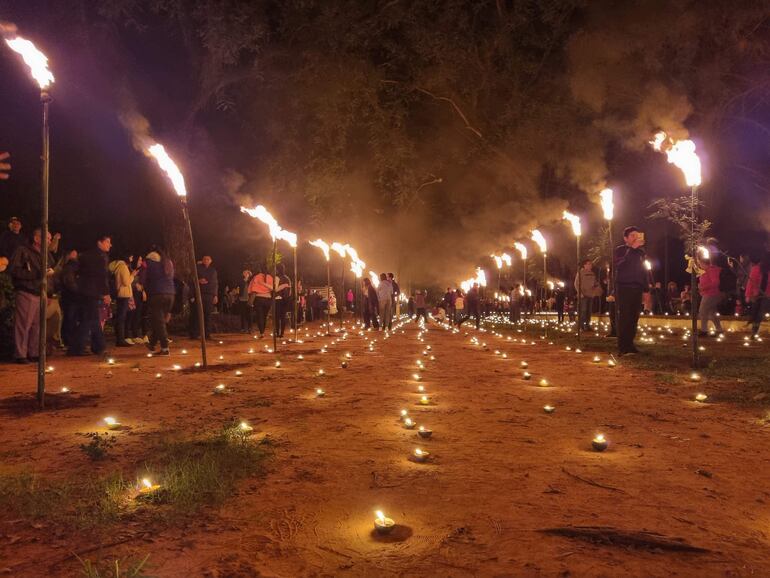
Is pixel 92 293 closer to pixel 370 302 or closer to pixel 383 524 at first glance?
pixel 383 524

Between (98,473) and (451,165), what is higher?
(451,165)

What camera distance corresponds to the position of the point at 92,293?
1183 centimetres

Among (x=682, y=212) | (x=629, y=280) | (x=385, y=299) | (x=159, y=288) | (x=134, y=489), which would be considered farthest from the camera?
(x=682, y=212)

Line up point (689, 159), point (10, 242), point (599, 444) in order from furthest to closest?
point (10, 242) < point (689, 159) < point (599, 444)

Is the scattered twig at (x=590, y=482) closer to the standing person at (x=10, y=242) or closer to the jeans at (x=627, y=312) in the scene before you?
the jeans at (x=627, y=312)

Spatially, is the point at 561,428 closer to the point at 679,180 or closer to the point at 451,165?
the point at 679,180

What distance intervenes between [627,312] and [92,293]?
9.41m

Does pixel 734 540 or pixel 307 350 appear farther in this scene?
pixel 307 350

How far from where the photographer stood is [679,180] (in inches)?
972

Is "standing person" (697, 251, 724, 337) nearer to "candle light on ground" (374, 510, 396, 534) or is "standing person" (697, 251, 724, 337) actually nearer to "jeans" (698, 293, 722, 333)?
"jeans" (698, 293, 722, 333)

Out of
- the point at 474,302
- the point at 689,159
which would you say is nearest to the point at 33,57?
the point at 689,159

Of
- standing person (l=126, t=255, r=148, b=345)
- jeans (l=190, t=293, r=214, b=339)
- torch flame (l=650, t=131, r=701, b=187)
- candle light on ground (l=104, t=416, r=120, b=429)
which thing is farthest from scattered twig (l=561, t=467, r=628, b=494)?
jeans (l=190, t=293, r=214, b=339)

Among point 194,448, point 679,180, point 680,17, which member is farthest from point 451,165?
point 194,448

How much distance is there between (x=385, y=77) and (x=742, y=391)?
1969 cm
